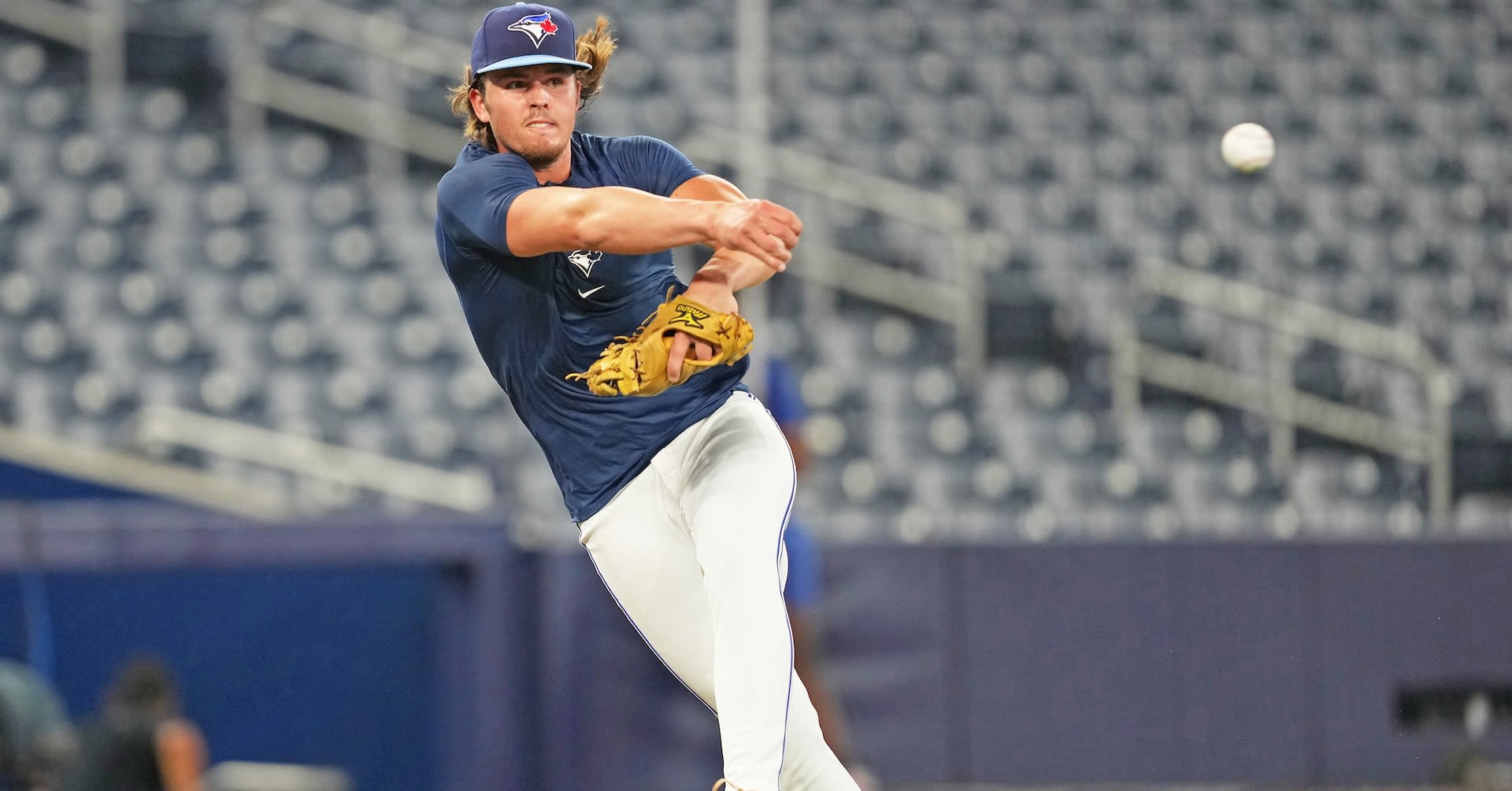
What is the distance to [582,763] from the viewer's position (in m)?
7.74

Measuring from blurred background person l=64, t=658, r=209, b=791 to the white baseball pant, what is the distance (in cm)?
355

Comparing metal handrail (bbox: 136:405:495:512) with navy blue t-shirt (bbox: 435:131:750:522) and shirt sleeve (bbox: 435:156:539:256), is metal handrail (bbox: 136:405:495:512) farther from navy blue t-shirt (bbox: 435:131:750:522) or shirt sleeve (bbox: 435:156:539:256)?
shirt sleeve (bbox: 435:156:539:256)

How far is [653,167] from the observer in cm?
374

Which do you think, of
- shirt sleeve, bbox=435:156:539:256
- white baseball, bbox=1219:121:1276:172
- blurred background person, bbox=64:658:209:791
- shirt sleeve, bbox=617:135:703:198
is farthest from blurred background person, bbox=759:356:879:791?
shirt sleeve, bbox=435:156:539:256

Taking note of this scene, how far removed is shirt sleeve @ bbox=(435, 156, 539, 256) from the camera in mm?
3229

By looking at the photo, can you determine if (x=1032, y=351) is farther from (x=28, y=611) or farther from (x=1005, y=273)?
(x=28, y=611)

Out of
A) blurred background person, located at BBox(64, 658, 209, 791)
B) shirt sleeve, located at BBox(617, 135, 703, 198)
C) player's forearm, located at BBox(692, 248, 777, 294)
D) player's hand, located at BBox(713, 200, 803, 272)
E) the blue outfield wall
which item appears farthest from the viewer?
the blue outfield wall

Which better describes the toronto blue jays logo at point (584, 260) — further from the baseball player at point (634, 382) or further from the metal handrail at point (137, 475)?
the metal handrail at point (137, 475)

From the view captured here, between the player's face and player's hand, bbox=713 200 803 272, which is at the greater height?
the player's face

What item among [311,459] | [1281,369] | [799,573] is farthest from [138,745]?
[1281,369]

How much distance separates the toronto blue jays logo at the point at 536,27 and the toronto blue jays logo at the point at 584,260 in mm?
407

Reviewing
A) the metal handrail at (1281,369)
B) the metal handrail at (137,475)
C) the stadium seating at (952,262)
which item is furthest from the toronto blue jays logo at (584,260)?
the metal handrail at (1281,369)

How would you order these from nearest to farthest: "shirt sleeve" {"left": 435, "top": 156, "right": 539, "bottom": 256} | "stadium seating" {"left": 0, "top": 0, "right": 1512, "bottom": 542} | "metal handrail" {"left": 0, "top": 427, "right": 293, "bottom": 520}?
1. "shirt sleeve" {"left": 435, "top": 156, "right": 539, "bottom": 256}
2. "metal handrail" {"left": 0, "top": 427, "right": 293, "bottom": 520}
3. "stadium seating" {"left": 0, "top": 0, "right": 1512, "bottom": 542}

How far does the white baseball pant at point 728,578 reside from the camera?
334 cm
